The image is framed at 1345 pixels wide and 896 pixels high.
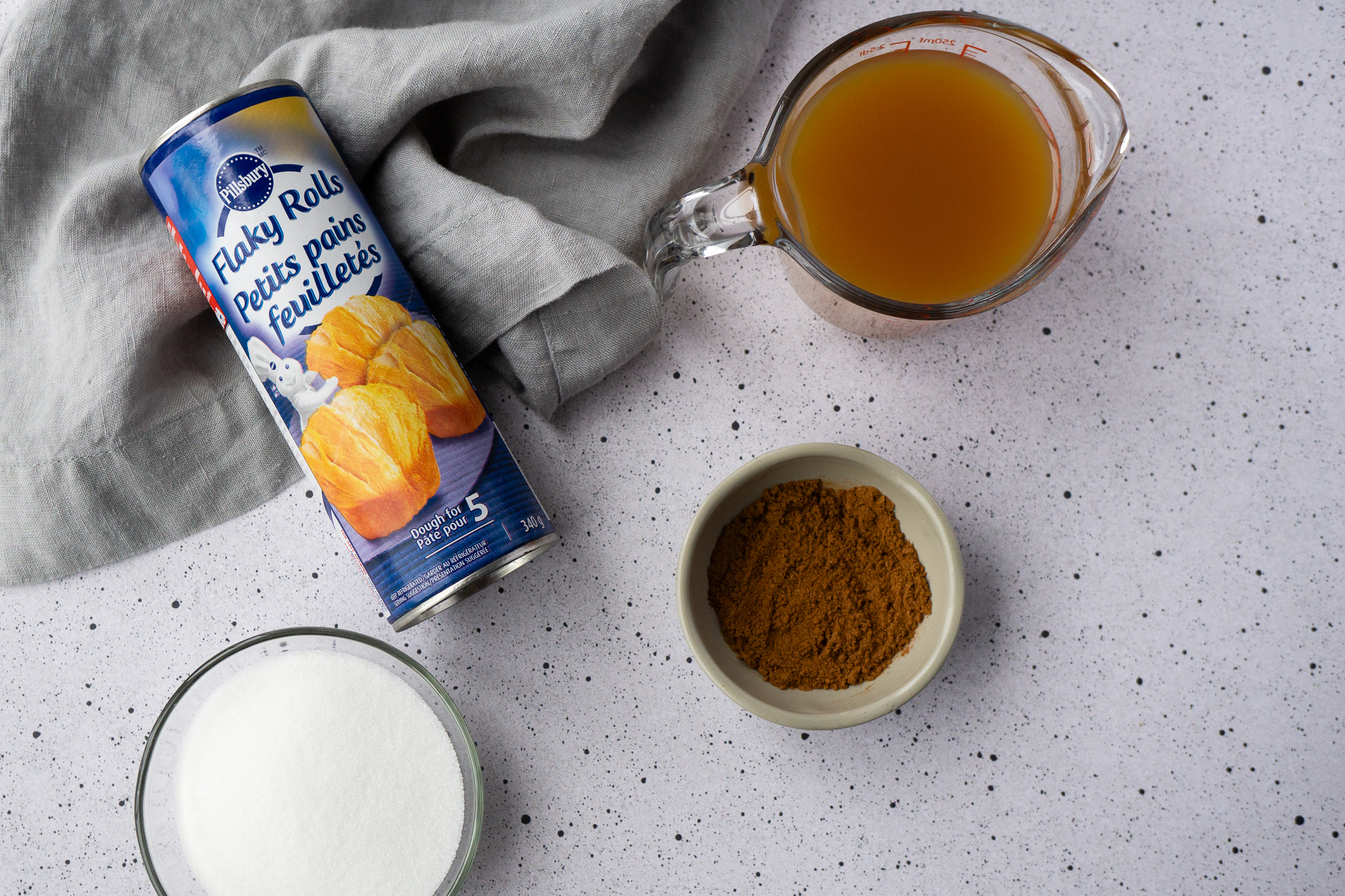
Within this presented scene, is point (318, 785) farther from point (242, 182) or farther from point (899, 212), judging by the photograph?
point (899, 212)

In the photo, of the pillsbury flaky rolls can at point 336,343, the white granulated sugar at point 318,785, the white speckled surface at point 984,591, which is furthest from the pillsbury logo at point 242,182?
the white granulated sugar at point 318,785

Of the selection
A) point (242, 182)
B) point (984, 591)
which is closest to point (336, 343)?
point (242, 182)

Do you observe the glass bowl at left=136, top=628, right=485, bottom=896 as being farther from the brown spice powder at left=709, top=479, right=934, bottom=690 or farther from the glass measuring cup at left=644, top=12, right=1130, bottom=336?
the glass measuring cup at left=644, top=12, right=1130, bottom=336

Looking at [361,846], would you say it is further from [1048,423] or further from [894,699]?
[1048,423]

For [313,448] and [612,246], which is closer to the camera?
[313,448]

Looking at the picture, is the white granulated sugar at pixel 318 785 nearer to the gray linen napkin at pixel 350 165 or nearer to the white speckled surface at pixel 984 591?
the white speckled surface at pixel 984 591

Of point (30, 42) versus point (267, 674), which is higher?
point (30, 42)

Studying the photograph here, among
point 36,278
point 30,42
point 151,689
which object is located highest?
point 30,42

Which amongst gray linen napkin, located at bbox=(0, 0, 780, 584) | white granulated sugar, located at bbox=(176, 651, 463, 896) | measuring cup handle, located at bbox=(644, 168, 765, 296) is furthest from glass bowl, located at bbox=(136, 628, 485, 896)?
measuring cup handle, located at bbox=(644, 168, 765, 296)

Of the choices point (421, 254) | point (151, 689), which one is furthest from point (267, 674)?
point (421, 254)
